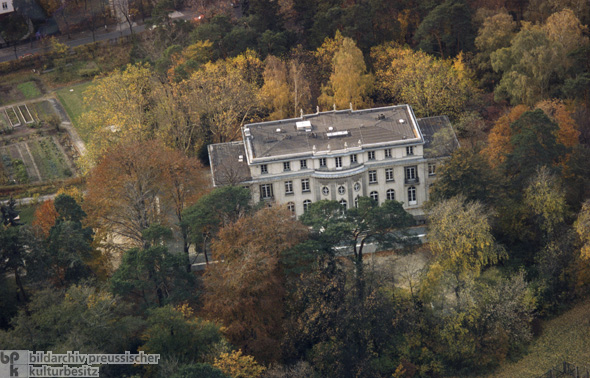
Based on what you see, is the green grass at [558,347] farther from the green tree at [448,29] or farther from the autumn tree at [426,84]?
the green tree at [448,29]

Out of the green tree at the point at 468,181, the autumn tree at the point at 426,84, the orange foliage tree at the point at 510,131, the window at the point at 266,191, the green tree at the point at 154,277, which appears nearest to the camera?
the green tree at the point at 154,277

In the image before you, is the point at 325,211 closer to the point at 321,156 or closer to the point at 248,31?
the point at 321,156

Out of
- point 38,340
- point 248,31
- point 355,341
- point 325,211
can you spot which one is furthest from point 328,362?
point 248,31

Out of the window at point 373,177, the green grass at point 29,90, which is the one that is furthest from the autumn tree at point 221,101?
the green grass at point 29,90

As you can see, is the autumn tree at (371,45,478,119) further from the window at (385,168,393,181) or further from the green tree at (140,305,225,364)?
the green tree at (140,305,225,364)

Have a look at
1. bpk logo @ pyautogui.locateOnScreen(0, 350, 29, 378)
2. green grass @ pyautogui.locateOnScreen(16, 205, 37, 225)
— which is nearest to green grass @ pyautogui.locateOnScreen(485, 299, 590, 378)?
bpk logo @ pyautogui.locateOnScreen(0, 350, 29, 378)

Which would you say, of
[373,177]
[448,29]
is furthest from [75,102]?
[448,29]

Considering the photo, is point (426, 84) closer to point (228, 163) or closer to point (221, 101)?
point (221, 101)
